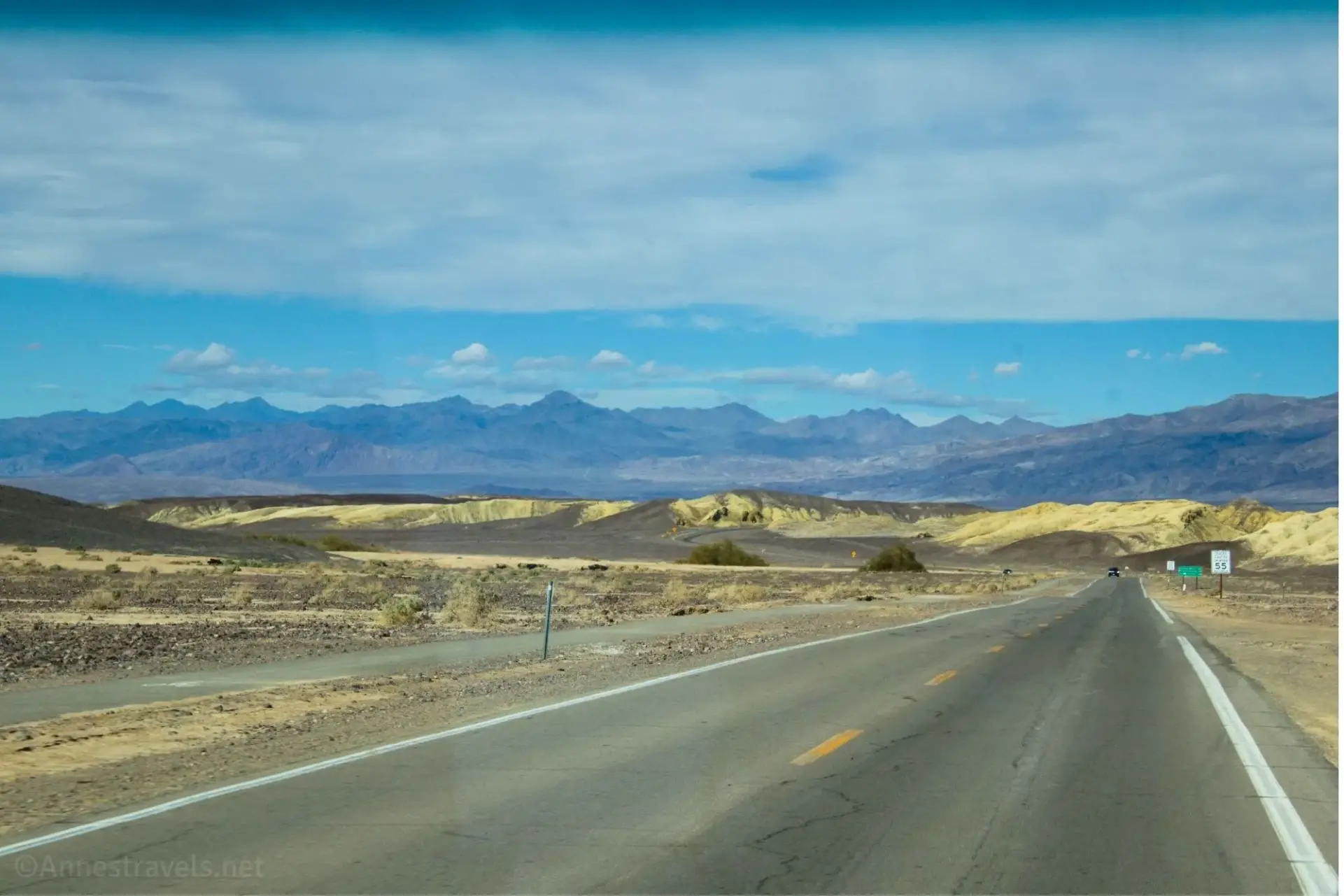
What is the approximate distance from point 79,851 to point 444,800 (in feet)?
8.55

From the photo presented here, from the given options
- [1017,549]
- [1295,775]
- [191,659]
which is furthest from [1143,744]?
[1017,549]

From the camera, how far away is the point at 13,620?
29875 mm

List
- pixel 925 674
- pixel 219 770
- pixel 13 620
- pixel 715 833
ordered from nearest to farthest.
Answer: pixel 715 833
pixel 219 770
pixel 925 674
pixel 13 620

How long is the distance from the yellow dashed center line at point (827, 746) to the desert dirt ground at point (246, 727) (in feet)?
12.6

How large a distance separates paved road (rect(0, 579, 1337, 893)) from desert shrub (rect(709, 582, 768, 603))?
34.6 metres

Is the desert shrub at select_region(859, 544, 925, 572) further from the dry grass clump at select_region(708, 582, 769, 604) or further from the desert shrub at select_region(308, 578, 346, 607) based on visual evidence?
the desert shrub at select_region(308, 578, 346, 607)

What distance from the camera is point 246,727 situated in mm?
14547

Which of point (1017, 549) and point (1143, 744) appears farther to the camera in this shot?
point (1017, 549)

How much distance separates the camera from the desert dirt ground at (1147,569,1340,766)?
18206mm

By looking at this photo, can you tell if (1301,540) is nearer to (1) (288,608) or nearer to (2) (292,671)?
(1) (288,608)

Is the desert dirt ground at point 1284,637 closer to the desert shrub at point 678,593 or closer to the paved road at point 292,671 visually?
the paved road at point 292,671

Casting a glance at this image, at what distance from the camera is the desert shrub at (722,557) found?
10738cm

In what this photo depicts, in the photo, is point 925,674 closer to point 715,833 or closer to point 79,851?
point 715,833

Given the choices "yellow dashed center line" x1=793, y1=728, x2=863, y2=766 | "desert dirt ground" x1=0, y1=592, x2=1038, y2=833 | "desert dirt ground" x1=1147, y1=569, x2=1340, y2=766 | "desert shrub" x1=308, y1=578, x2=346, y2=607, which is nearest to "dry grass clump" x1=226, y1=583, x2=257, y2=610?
"desert shrub" x1=308, y1=578, x2=346, y2=607
